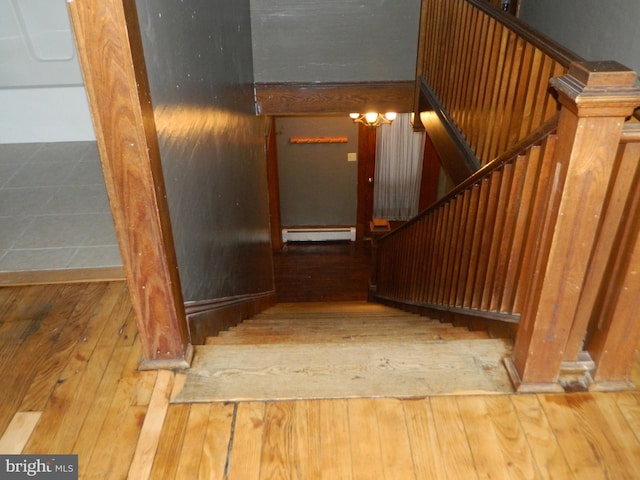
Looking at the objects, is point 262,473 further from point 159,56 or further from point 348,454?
point 159,56

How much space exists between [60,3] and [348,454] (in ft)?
12.2

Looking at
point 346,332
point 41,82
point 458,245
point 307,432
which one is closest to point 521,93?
point 458,245

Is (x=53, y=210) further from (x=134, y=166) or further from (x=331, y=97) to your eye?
(x=331, y=97)

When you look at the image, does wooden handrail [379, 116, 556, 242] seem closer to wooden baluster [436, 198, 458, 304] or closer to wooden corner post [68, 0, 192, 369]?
wooden baluster [436, 198, 458, 304]

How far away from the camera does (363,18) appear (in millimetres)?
4699

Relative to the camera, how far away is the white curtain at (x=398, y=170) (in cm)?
802

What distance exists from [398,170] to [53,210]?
19.5 feet

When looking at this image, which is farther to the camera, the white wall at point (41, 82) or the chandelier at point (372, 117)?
the chandelier at point (372, 117)

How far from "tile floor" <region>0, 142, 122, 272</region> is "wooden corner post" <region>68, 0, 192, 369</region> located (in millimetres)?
976

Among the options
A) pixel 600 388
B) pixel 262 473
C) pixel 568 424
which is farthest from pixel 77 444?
pixel 600 388

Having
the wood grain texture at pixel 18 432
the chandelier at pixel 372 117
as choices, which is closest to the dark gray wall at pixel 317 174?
the chandelier at pixel 372 117

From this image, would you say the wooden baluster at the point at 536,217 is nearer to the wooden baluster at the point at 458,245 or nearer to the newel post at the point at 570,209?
the newel post at the point at 570,209

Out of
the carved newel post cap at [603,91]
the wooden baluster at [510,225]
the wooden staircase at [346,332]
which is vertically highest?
Answer: the carved newel post cap at [603,91]

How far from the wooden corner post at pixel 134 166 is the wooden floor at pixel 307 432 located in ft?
0.74
